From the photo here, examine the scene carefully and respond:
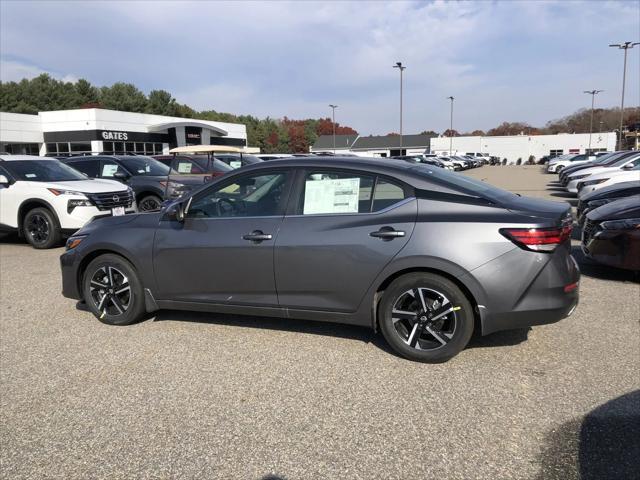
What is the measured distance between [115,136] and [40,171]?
33426mm

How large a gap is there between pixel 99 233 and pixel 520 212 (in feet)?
12.7

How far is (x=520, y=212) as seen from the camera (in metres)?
3.73

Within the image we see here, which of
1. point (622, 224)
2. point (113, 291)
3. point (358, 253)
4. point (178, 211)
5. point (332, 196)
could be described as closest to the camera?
point (358, 253)

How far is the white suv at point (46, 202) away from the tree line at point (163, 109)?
63029mm

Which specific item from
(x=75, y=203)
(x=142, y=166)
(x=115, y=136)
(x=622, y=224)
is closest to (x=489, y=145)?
(x=115, y=136)

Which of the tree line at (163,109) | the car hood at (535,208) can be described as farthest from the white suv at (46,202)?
the tree line at (163,109)

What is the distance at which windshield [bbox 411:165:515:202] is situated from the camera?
399 cm

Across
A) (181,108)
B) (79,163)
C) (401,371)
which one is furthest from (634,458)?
(181,108)

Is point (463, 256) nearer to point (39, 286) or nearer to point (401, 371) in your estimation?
point (401, 371)

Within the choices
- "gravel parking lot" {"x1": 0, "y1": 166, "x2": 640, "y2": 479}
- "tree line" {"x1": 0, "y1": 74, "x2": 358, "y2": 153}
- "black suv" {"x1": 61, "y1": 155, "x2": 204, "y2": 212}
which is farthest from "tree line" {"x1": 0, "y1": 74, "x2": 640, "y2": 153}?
"gravel parking lot" {"x1": 0, "y1": 166, "x2": 640, "y2": 479}

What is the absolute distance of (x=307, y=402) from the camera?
3.37 m

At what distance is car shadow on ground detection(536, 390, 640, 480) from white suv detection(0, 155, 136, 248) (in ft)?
27.6

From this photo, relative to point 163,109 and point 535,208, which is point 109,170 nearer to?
point 535,208

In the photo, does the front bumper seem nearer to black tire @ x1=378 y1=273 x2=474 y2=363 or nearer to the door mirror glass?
A: the door mirror glass
